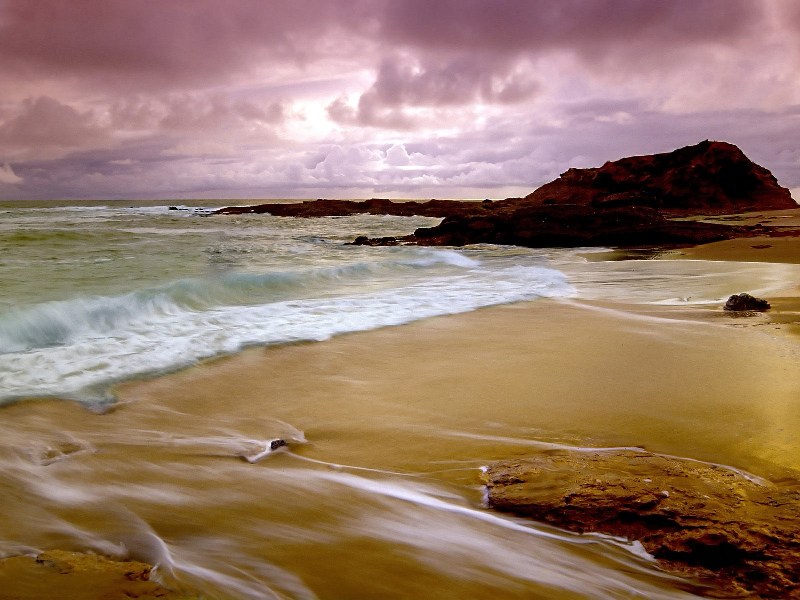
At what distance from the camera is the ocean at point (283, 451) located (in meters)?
2.22

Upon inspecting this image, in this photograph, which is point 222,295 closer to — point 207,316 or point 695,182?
point 207,316

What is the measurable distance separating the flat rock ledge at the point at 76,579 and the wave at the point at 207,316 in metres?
2.75

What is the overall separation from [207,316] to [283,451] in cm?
533

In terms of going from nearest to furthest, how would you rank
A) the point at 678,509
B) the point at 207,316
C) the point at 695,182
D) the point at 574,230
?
the point at 678,509
the point at 207,316
the point at 574,230
the point at 695,182

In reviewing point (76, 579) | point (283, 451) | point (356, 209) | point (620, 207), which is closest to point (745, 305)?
point (283, 451)

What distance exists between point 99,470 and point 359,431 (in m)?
1.49

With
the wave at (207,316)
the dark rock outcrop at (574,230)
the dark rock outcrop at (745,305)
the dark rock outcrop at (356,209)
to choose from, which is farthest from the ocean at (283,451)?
the dark rock outcrop at (356,209)

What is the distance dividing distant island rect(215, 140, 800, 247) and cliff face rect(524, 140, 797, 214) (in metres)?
0.08

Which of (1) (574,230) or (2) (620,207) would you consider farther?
(2) (620,207)

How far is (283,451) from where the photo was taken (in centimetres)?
340

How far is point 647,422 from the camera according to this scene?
12.2 ft

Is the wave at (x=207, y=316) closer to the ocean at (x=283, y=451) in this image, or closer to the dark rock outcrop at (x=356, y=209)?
the ocean at (x=283, y=451)

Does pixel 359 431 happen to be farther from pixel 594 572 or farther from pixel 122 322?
pixel 122 322

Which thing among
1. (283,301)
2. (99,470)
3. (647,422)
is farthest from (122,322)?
(647,422)
